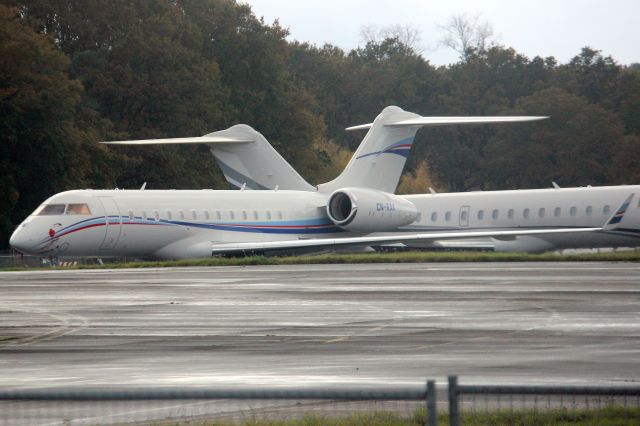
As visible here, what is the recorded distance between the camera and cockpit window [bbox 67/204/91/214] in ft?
134

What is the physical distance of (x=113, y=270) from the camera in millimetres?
35969

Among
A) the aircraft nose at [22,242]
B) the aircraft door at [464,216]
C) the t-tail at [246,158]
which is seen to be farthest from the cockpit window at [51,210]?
the aircraft door at [464,216]

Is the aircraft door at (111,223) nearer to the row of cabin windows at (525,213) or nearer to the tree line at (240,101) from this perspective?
the row of cabin windows at (525,213)

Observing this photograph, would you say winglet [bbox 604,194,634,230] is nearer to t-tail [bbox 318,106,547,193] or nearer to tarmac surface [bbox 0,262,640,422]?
t-tail [bbox 318,106,547,193]

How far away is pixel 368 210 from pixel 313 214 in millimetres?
2484

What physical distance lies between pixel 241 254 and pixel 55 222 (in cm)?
750

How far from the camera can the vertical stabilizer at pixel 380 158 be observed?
2035 inches

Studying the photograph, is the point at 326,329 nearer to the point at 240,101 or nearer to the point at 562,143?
the point at 240,101

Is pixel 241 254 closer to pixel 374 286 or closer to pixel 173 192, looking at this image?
pixel 173 192

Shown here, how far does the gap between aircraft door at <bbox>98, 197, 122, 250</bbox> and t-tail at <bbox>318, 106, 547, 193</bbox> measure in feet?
38.8

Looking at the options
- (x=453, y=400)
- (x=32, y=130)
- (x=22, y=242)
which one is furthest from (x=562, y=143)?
(x=453, y=400)

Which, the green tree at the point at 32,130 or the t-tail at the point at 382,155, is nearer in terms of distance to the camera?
the t-tail at the point at 382,155

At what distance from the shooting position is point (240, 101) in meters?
87.0

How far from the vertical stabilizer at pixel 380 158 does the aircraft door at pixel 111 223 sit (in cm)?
1182
